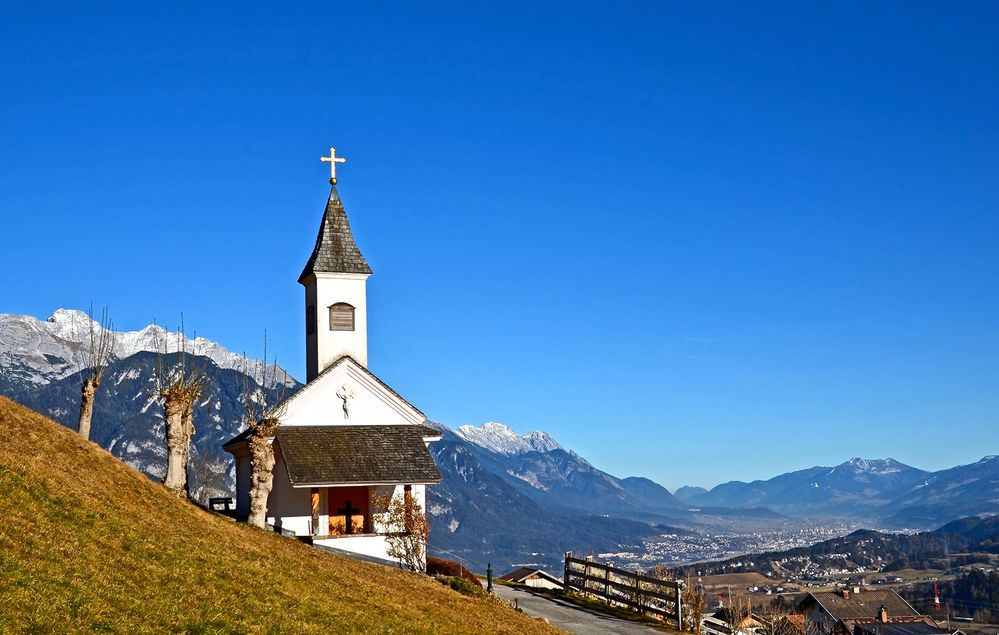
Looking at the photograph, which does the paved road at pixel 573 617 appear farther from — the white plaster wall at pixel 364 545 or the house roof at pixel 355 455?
the house roof at pixel 355 455

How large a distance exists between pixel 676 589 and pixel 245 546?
13.6 metres

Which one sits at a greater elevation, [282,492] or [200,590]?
[282,492]

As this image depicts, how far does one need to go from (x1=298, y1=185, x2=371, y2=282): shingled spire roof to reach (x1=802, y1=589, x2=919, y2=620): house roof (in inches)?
2976

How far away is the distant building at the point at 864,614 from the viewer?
10522 cm

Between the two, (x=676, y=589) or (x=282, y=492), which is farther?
(x=282, y=492)

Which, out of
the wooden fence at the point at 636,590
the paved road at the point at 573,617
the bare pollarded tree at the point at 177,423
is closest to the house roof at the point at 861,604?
the wooden fence at the point at 636,590

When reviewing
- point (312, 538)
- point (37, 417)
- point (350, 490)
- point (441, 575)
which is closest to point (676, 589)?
point (441, 575)

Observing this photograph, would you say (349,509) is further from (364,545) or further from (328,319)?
(328,319)

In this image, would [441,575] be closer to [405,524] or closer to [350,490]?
[405,524]

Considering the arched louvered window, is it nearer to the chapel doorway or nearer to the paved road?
the chapel doorway

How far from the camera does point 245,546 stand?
2939 centimetres

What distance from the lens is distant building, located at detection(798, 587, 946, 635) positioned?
10522 centimetres

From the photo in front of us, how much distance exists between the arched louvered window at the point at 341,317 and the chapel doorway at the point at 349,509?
24.1ft

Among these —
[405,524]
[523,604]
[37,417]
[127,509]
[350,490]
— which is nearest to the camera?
[127,509]
